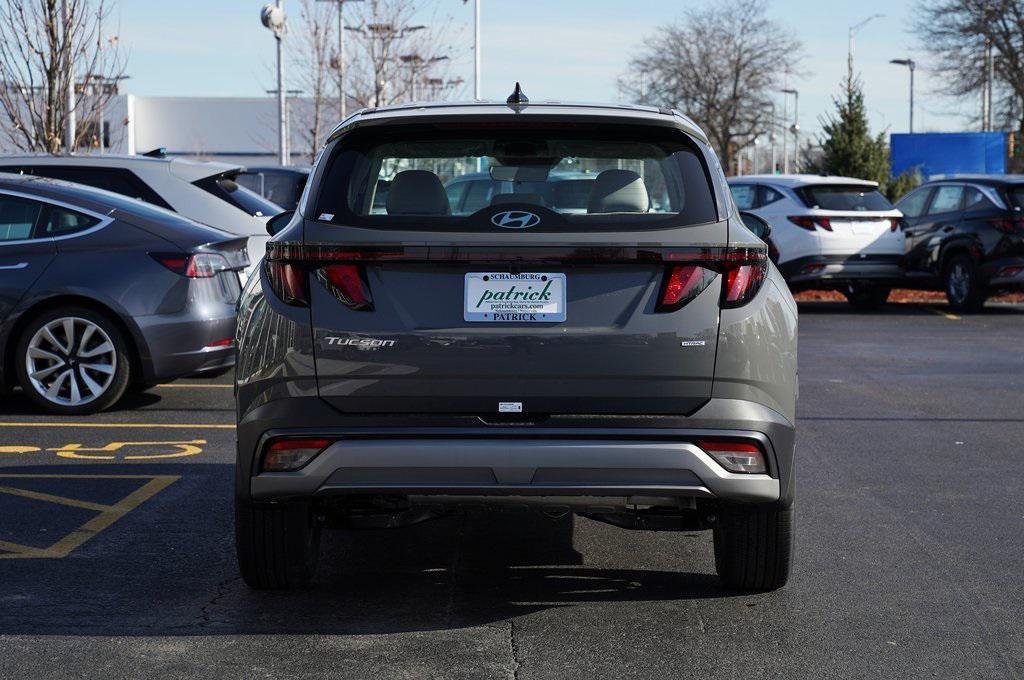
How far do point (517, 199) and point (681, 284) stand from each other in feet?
2.28

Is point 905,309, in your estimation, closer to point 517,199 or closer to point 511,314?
point 517,199

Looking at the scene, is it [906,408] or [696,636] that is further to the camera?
[906,408]

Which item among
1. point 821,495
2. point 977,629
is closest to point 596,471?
point 977,629

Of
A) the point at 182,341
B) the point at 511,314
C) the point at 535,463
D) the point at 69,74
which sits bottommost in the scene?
the point at 182,341

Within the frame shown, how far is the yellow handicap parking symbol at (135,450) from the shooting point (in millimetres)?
8305

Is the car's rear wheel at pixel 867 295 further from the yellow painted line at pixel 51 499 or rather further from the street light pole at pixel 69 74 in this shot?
the yellow painted line at pixel 51 499

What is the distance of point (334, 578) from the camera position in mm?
5660

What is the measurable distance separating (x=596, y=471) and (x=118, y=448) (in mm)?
4673

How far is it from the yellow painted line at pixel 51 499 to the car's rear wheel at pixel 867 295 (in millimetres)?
14089

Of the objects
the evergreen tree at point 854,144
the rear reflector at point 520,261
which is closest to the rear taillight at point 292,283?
the rear reflector at point 520,261

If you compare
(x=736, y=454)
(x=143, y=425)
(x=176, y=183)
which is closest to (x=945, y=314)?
(x=176, y=183)

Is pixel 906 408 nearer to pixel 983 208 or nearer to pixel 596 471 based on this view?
pixel 596 471

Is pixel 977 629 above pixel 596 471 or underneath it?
underneath

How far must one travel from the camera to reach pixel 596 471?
15.3 ft
